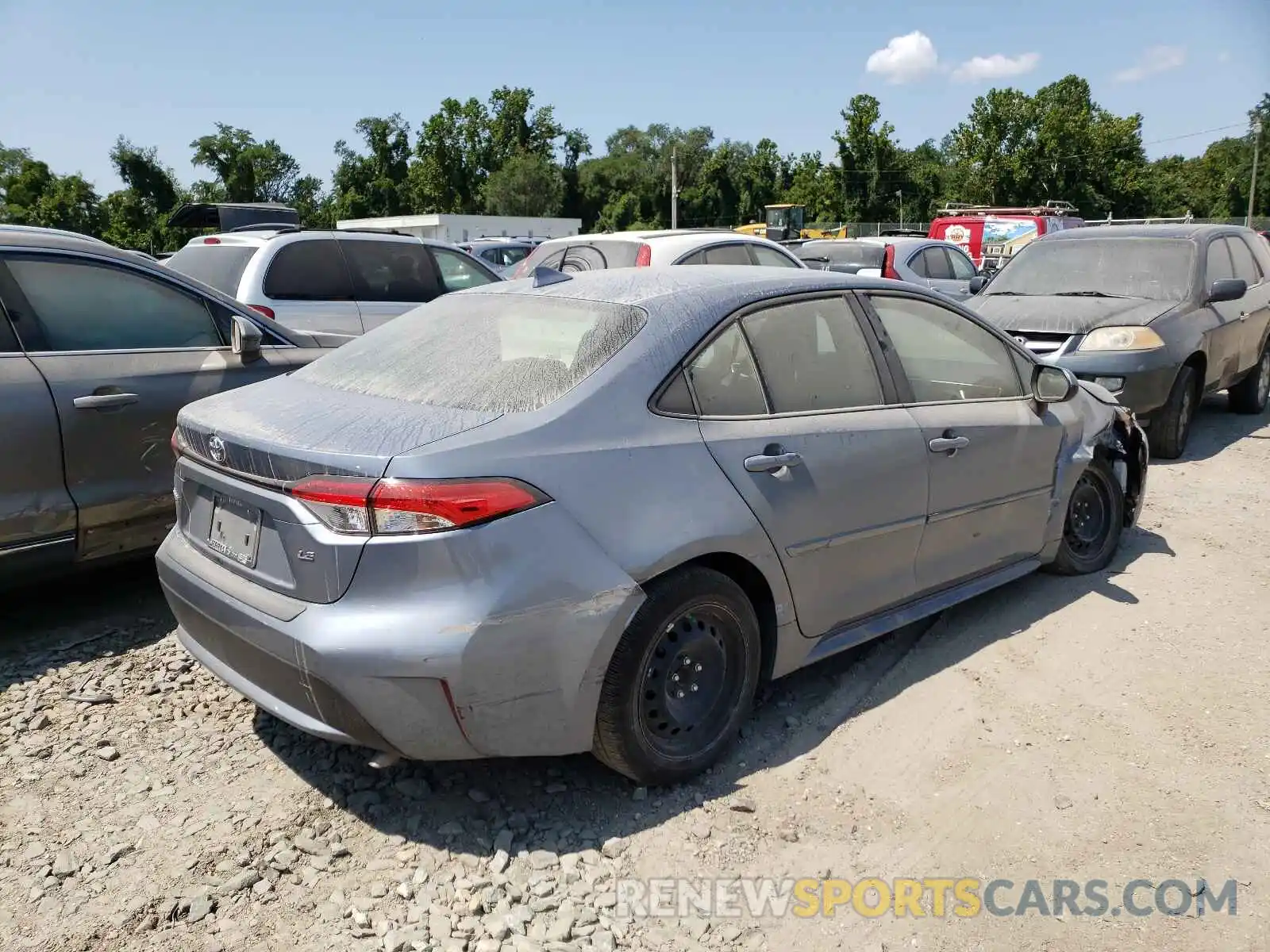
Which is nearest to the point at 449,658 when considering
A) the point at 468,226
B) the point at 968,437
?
the point at 968,437

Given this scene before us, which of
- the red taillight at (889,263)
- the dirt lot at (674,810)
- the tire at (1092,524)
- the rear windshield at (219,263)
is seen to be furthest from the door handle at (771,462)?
the red taillight at (889,263)

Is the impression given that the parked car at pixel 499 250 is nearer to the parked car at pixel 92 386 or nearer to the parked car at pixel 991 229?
the parked car at pixel 991 229

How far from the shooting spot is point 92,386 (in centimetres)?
420

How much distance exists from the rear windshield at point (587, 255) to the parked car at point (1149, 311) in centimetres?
319

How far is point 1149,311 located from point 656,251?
4.12 m

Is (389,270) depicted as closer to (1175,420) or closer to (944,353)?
(944,353)

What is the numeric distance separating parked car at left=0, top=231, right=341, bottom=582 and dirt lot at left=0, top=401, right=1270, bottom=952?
1.81 feet

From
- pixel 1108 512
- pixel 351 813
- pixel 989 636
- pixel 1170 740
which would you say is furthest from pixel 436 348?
pixel 1108 512

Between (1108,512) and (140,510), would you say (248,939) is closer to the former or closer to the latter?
(140,510)

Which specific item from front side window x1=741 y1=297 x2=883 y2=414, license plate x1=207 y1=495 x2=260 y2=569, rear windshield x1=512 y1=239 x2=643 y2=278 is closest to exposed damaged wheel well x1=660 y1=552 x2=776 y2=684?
front side window x1=741 y1=297 x2=883 y2=414

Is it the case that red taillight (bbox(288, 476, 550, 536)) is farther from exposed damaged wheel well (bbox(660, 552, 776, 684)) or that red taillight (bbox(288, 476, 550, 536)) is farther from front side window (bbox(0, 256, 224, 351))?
front side window (bbox(0, 256, 224, 351))

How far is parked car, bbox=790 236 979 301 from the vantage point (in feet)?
43.8

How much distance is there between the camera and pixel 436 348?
132 inches

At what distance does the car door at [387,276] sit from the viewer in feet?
27.5
